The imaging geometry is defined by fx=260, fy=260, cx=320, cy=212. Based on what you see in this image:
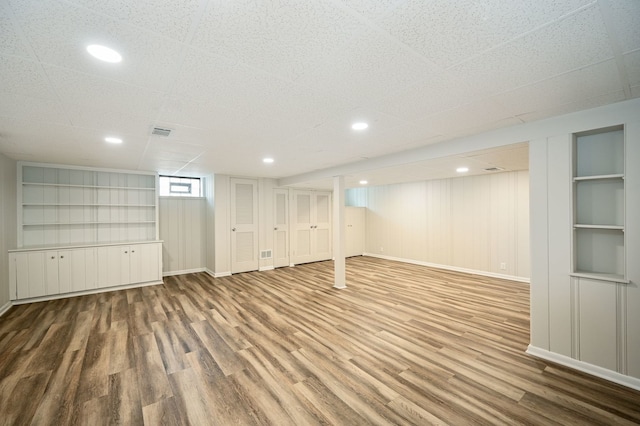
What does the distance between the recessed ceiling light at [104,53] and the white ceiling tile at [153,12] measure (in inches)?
13.9

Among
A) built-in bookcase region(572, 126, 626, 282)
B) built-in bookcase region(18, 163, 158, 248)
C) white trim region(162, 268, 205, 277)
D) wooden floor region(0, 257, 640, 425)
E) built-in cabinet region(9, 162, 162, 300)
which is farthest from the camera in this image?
white trim region(162, 268, 205, 277)

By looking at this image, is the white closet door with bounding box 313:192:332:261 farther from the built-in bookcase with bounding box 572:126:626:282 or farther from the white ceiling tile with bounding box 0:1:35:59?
the white ceiling tile with bounding box 0:1:35:59

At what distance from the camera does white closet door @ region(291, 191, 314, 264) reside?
7809mm

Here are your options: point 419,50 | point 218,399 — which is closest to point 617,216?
point 419,50

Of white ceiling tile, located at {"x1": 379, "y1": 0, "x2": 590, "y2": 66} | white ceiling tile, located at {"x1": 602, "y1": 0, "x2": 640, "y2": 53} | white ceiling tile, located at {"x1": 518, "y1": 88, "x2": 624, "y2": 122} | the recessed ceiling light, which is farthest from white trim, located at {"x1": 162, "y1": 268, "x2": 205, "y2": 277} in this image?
white ceiling tile, located at {"x1": 602, "y1": 0, "x2": 640, "y2": 53}

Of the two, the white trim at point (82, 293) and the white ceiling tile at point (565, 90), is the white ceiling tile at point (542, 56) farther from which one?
the white trim at point (82, 293)

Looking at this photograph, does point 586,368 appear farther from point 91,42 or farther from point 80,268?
point 80,268

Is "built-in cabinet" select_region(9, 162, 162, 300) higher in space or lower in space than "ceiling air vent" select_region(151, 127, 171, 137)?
lower

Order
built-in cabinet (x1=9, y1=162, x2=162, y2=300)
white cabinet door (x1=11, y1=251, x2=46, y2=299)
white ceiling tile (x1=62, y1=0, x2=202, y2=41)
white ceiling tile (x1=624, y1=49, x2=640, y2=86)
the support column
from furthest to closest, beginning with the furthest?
the support column → built-in cabinet (x1=9, y1=162, x2=162, y2=300) → white cabinet door (x1=11, y1=251, x2=46, y2=299) → white ceiling tile (x1=624, y1=49, x2=640, y2=86) → white ceiling tile (x1=62, y1=0, x2=202, y2=41)

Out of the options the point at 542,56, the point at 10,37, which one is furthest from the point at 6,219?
the point at 542,56

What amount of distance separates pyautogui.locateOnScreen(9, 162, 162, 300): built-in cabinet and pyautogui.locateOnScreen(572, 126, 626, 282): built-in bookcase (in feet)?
23.0

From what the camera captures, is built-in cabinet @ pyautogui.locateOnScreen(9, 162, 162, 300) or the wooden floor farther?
built-in cabinet @ pyautogui.locateOnScreen(9, 162, 162, 300)

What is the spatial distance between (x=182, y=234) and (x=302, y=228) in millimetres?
3277

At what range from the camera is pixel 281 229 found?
753cm
